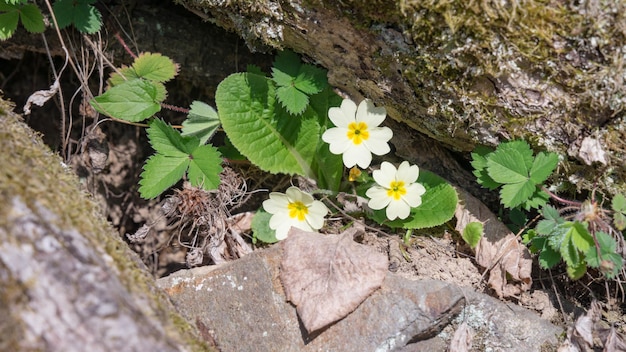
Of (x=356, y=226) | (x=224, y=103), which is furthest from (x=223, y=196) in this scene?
(x=356, y=226)

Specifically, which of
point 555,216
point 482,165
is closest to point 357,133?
point 482,165

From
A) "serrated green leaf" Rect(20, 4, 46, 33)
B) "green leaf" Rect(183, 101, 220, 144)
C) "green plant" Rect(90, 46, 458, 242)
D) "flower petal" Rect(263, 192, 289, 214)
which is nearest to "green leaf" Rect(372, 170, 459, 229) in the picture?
"green plant" Rect(90, 46, 458, 242)

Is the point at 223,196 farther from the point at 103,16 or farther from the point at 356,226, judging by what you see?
the point at 103,16

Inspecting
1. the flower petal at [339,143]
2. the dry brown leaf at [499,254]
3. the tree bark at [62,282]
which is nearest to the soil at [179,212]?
the dry brown leaf at [499,254]

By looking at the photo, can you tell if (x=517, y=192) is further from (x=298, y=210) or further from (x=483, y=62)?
(x=298, y=210)

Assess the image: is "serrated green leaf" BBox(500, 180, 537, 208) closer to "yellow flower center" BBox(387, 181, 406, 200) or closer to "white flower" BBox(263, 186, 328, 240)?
"yellow flower center" BBox(387, 181, 406, 200)

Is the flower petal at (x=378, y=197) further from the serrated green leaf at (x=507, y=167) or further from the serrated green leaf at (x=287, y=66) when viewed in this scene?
the serrated green leaf at (x=287, y=66)
